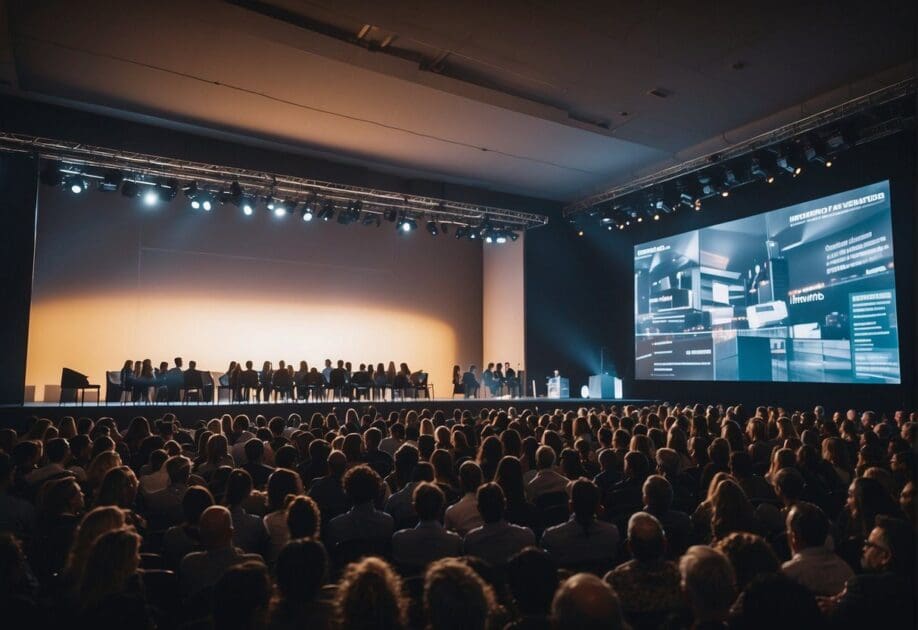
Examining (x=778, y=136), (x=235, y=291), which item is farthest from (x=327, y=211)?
(x=778, y=136)

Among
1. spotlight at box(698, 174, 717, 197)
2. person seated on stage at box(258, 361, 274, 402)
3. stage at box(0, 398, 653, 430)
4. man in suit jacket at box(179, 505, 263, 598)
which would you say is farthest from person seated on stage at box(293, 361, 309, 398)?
man in suit jacket at box(179, 505, 263, 598)

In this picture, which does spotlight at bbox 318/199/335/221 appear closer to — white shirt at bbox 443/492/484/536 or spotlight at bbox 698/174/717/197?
spotlight at bbox 698/174/717/197

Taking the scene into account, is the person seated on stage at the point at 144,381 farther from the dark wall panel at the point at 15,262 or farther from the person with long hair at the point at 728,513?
the person with long hair at the point at 728,513

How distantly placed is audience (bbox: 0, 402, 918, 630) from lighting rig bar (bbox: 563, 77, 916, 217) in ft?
18.7

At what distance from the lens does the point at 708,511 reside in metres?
3.56

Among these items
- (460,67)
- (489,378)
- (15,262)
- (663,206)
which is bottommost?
(489,378)

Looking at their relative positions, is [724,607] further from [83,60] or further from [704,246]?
[704,246]

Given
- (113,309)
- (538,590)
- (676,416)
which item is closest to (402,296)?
(113,309)

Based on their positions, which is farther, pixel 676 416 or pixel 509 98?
pixel 509 98

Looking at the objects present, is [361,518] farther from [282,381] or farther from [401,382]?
[401,382]

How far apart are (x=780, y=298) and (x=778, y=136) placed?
3.21 m

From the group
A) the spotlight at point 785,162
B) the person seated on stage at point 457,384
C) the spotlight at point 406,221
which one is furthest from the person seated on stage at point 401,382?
the spotlight at point 785,162

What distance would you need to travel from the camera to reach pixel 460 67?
30.4ft

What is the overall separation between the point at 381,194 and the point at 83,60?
613 cm
